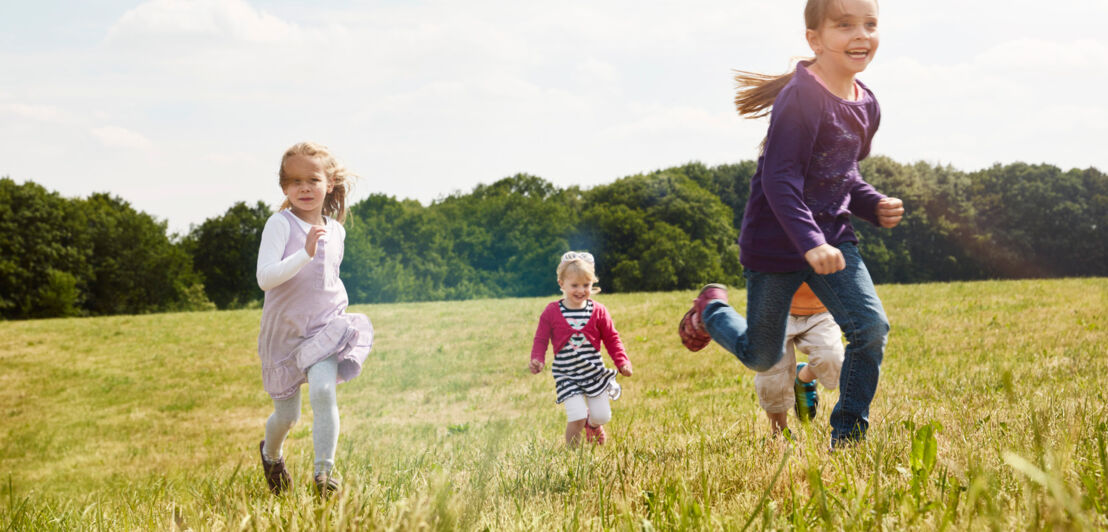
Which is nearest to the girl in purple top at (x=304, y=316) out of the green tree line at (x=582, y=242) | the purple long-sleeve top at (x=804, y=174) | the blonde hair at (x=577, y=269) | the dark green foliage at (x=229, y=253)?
the blonde hair at (x=577, y=269)

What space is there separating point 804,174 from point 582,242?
56065 millimetres

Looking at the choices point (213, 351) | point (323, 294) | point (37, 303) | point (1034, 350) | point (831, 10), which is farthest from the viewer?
point (37, 303)

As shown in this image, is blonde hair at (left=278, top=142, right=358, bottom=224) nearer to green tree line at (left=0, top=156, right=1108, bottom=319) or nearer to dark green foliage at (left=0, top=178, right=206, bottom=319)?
green tree line at (left=0, top=156, right=1108, bottom=319)

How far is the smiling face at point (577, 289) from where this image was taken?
5895 mm

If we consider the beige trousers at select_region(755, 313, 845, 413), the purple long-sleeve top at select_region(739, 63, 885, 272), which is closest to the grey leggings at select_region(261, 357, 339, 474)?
the purple long-sleeve top at select_region(739, 63, 885, 272)

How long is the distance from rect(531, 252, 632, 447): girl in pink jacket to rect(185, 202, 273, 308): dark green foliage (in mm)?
65416

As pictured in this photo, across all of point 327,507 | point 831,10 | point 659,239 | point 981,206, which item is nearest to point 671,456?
point 327,507

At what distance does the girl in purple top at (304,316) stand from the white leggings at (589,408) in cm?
188

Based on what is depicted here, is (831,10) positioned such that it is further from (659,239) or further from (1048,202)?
(1048,202)

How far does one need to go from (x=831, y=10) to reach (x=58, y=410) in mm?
17647

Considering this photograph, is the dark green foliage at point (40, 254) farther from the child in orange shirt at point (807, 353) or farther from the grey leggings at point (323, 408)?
the child in orange shirt at point (807, 353)

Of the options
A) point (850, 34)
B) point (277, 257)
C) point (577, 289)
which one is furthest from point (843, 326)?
point (277, 257)

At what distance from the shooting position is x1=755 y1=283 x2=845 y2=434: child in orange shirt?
4609 millimetres

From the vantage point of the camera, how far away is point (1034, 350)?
9164mm
